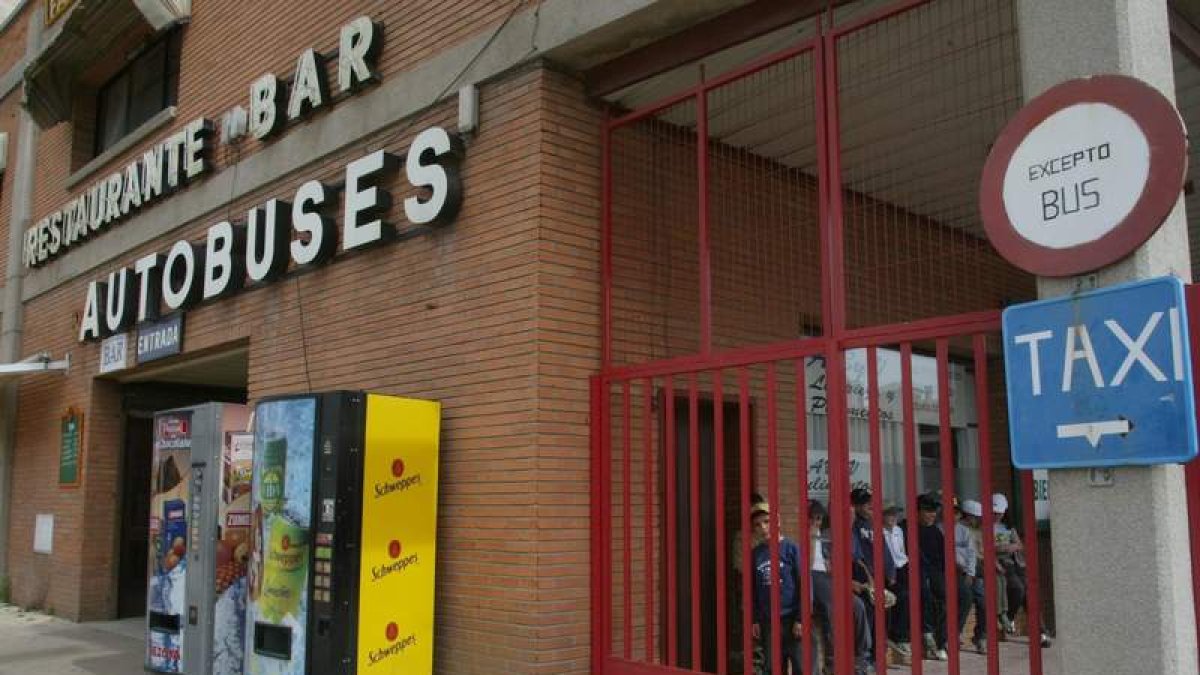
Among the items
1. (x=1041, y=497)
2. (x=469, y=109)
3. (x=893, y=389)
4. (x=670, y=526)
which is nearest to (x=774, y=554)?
(x=670, y=526)

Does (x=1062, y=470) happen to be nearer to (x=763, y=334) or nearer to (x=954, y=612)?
(x=954, y=612)

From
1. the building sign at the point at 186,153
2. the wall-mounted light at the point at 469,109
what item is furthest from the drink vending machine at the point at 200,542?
the wall-mounted light at the point at 469,109

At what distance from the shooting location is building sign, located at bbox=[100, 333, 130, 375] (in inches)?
463

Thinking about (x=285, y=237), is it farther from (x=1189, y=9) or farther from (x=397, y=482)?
(x=1189, y=9)

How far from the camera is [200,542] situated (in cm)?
856

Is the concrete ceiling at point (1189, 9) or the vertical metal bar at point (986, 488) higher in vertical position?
the concrete ceiling at point (1189, 9)

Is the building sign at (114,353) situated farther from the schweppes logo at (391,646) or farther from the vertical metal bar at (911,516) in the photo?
the vertical metal bar at (911,516)

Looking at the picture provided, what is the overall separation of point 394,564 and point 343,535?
461mm

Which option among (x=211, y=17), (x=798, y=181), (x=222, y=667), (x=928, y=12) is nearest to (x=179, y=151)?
(x=211, y=17)

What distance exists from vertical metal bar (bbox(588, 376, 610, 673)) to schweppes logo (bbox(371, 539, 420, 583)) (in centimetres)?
119

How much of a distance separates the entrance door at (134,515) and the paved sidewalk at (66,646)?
47 cm

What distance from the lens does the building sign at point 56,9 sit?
13945mm

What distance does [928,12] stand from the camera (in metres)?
6.55

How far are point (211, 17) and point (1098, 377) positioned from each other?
1005 centimetres
